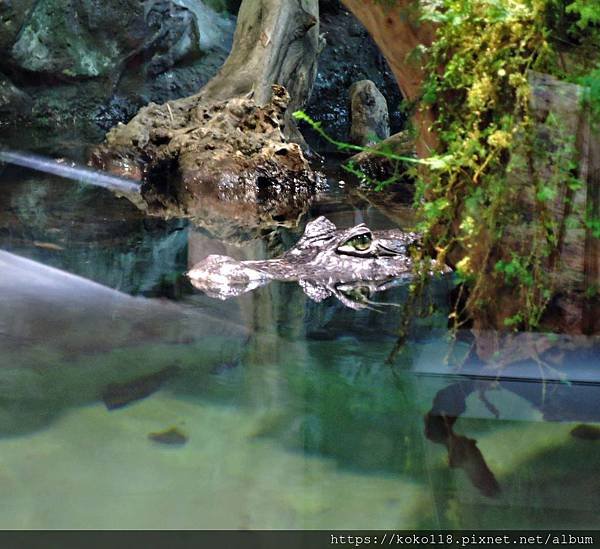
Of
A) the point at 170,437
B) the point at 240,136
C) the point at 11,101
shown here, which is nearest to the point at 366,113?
the point at 240,136

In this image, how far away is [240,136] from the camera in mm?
9570

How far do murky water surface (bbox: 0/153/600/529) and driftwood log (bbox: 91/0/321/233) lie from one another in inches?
143

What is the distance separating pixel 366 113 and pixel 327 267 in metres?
7.00

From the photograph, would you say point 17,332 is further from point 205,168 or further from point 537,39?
point 205,168

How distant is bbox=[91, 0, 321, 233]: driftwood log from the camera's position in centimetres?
924

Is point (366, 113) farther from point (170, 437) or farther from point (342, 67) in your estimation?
point (170, 437)

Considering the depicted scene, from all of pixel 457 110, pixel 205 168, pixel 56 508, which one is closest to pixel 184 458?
pixel 56 508

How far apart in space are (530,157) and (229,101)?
7.73m

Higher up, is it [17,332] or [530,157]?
[530,157]

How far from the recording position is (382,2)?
312 centimetres

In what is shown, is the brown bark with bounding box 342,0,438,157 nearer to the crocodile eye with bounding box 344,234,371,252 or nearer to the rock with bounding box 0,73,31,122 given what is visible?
the crocodile eye with bounding box 344,234,371,252

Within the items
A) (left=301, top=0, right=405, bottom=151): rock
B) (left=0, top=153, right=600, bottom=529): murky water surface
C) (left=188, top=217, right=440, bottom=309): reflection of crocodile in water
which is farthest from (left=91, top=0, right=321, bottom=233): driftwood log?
(left=301, top=0, right=405, bottom=151): rock

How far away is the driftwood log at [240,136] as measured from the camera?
9.24m

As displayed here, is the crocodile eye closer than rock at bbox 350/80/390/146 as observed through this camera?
Yes
